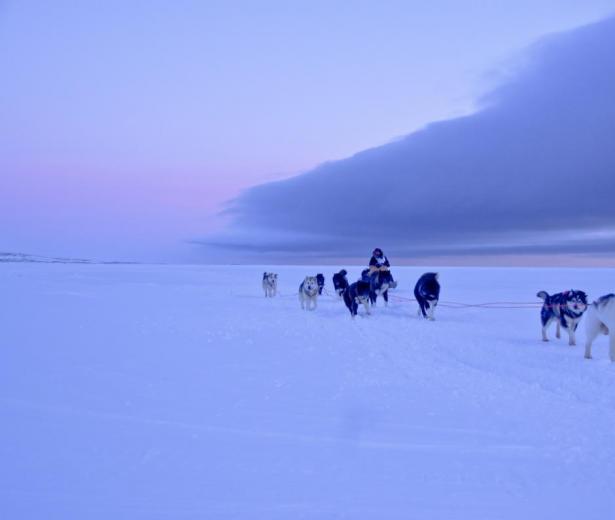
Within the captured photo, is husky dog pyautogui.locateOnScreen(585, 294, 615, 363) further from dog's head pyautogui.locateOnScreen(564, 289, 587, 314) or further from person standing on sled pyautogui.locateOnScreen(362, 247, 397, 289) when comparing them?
person standing on sled pyautogui.locateOnScreen(362, 247, 397, 289)

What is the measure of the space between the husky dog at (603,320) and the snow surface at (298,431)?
0.99 feet

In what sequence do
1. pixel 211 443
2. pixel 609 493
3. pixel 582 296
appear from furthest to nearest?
pixel 582 296 → pixel 211 443 → pixel 609 493

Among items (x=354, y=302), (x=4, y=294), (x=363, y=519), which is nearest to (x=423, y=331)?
(x=354, y=302)

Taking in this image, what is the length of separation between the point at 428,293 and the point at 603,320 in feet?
15.1

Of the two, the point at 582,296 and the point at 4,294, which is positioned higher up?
the point at 582,296

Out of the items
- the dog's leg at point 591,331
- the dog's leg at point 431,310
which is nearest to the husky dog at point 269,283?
the dog's leg at point 431,310

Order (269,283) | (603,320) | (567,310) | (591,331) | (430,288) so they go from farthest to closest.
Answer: (269,283)
(430,288)
(567,310)
(591,331)
(603,320)

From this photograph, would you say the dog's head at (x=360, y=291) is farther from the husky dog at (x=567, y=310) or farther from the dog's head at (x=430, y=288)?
the husky dog at (x=567, y=310)

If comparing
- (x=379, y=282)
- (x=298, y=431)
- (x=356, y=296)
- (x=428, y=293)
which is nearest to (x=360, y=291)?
(x=356, y=296)

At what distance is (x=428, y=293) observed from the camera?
10.7 m

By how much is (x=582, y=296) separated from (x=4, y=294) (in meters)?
14.8

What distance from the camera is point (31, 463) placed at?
281cm

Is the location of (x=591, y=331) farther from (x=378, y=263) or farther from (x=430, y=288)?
(x=378, y=263)

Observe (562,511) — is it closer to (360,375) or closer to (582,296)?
(360,375)
